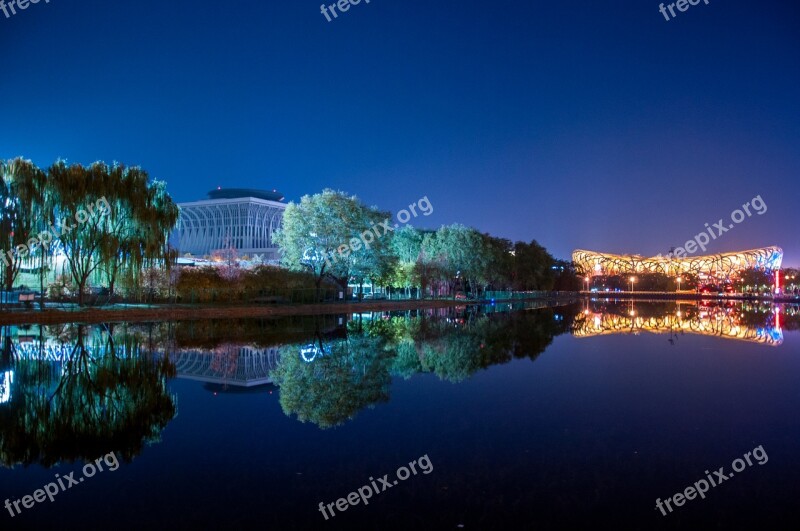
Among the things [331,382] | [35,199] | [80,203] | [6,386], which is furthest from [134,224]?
[331,382]

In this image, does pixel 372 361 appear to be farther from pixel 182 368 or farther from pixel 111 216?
pixel 111 216

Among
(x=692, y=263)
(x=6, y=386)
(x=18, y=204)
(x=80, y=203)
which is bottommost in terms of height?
(x=6, y=386)

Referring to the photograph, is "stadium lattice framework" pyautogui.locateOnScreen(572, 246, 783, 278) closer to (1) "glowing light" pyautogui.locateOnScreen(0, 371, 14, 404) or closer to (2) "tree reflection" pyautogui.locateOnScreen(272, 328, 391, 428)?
(2) "tree reflection" pyautogui.locateOnScreen(272, 328, 391, 428)

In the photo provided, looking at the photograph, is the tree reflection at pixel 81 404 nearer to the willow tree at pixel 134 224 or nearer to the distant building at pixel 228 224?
the willow tree at pixel 134 224

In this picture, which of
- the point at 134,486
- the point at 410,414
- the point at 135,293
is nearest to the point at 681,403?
the point at 410,414

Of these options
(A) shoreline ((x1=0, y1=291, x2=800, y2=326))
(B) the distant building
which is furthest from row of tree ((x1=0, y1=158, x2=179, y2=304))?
(B) the distant building

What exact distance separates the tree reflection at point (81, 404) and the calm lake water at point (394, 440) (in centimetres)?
5

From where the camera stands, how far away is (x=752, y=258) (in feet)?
611

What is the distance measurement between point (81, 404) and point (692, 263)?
218363 mm

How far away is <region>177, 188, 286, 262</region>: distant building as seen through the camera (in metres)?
106

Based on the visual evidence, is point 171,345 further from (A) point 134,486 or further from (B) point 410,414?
(A) point 134,486

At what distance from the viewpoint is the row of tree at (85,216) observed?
85.8ft

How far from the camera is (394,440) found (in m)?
7.54

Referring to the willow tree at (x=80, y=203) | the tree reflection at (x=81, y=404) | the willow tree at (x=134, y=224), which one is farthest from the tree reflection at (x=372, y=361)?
the willow tree at (x=80, y=203)
